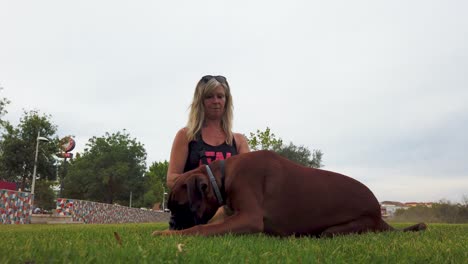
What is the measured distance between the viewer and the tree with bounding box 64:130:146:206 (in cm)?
5294

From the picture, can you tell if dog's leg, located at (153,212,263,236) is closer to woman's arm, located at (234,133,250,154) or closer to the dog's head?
the dog's head

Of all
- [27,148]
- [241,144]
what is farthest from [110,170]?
[241,144]

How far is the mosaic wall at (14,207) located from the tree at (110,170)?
28.4 meters

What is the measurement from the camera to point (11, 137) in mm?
38906

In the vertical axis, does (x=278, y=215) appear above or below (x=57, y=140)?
below

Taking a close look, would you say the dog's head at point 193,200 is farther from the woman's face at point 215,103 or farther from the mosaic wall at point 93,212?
the mosaic wall at point 93,212

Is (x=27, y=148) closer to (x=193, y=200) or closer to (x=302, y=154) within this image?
(x=302, y=154)

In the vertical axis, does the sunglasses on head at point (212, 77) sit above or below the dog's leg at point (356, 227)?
above

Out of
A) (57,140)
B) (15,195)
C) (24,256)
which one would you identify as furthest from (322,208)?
(57,140)

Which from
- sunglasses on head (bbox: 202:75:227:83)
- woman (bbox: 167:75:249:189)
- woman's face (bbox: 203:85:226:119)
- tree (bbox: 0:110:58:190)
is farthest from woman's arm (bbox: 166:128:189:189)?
tree (bbox: 0:110:58:190)

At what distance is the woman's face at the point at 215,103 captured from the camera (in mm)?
5762

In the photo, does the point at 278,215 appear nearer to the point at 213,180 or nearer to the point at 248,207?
the point at 248,207

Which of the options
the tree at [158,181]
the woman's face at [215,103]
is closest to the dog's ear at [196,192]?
the woman's face at [215,103]

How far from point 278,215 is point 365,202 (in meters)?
1.02
